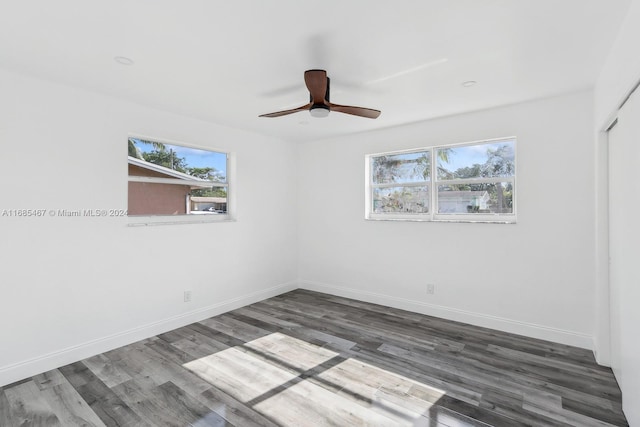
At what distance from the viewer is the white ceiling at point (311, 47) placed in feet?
5.92

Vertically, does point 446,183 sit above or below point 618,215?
above

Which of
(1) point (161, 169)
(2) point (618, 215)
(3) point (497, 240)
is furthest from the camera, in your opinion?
(1) point (161, 169)

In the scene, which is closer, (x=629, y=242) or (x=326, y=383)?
(x=629, y=242)

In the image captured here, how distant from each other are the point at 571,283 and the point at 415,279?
1609 mm

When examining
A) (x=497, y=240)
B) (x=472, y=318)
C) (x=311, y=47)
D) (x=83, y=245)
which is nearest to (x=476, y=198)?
(x=497, y=240)

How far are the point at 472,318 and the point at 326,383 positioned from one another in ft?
6.90

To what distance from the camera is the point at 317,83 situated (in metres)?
2.39

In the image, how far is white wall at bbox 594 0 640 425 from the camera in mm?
1777

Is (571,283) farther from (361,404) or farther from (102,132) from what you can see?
(102,132)

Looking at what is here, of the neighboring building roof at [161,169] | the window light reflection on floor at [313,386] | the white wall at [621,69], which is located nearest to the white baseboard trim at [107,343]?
the window light reflection on floor at [313,386]

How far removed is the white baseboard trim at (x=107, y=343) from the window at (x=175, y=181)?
1.19m

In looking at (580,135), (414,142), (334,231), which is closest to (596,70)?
(580,135)

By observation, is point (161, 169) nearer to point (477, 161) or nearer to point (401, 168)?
point (401, 168)

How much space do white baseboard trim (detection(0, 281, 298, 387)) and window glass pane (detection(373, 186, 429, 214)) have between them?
228 cm
